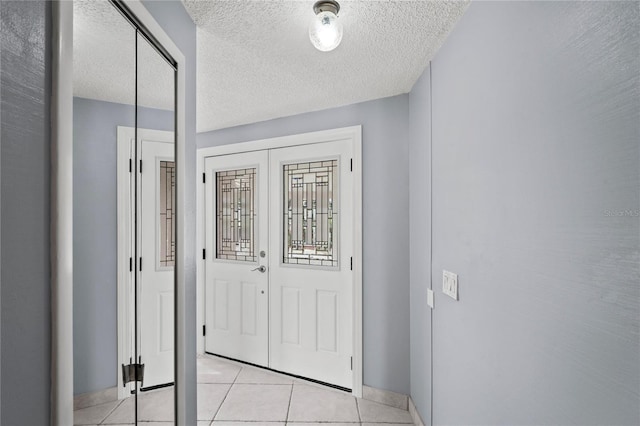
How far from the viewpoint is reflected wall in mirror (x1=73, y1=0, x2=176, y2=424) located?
0.86m

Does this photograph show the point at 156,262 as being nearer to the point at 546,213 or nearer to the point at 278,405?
the point at 546,213

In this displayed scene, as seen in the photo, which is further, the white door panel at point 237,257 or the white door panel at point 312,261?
the white door panel at point 237,257

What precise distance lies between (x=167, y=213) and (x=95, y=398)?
70 centimetres

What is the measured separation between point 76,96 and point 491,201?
55.6 inches

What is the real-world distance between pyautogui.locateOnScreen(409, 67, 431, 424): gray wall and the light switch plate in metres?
0.28

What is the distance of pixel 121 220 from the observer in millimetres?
1090

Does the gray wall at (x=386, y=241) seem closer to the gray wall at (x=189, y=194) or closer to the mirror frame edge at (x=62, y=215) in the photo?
the gray wall at (x=189, y=194)

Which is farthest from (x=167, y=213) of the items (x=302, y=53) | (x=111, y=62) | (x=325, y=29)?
(x=302, y=53)

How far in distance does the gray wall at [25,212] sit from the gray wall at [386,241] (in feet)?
7.22


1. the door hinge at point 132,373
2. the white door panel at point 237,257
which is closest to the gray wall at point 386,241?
the white door panel at point 237,257

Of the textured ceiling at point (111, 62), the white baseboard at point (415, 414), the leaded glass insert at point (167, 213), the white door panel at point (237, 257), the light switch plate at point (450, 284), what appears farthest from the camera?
the white door panel at point (237, 257)

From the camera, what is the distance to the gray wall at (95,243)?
0.82 meters

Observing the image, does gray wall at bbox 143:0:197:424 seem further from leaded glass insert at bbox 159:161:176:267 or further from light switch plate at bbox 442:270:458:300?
light switch plate at bbox 442:270:458:300

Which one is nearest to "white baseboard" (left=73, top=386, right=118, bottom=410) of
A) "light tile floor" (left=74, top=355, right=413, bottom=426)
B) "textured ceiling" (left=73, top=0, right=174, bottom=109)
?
"textured ceiling" (left=73, top=0, right=174, bottom=109)
